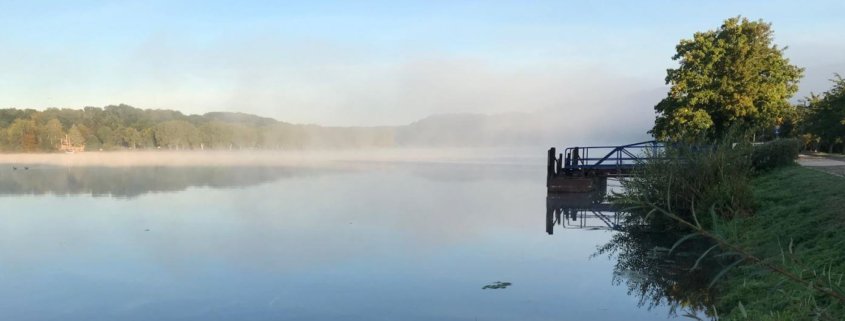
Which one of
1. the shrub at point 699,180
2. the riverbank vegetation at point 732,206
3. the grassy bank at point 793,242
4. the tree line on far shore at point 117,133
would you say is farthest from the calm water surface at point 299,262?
the tree line on far shore at point 117,133

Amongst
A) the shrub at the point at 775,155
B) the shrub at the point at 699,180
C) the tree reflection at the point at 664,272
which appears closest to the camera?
the tree reflection at the point at 664,272

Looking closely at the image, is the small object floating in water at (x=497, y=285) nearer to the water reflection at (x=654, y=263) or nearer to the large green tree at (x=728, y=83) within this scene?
the water reflection at (x=654, y=263)

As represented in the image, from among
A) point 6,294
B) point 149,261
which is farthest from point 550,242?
point 6,294

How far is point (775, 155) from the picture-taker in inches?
939

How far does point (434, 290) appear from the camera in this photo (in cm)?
1187

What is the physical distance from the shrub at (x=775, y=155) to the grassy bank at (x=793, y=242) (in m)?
5.17

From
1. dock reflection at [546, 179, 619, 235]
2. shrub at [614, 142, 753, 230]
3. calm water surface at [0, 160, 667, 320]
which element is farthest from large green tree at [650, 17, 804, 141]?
shrub at [614, 142, 753, 230]

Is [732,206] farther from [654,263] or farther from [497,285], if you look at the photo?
[497,285]

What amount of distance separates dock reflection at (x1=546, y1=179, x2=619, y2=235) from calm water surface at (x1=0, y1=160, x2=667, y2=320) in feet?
2.26

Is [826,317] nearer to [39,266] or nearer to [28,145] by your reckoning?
[39,266]

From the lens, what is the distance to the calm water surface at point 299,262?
1070 centimetres

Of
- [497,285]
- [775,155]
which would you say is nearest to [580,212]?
A: [775,155]

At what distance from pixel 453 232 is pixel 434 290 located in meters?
7.84

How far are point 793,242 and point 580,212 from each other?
1416 cm
